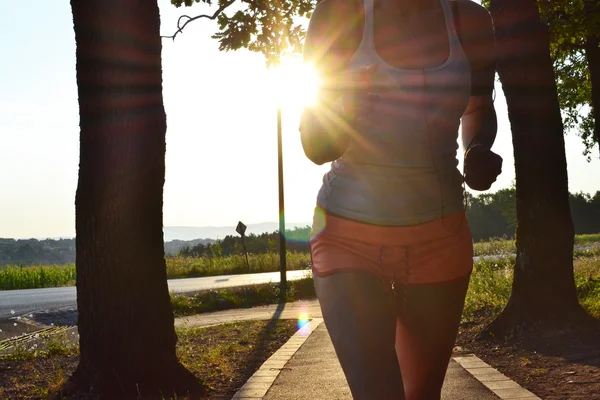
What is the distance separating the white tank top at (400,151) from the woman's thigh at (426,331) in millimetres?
239

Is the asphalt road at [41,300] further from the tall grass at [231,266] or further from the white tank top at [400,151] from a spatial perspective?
the white tank top at [400,151]

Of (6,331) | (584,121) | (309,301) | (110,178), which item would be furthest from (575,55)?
(110,178)

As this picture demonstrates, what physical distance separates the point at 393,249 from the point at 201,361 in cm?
633

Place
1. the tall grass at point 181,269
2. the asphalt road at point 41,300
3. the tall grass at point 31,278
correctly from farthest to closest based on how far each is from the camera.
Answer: the tall grass at point 181,269 → the tall grass at point 31,278 → the asphalt road at point 41,300

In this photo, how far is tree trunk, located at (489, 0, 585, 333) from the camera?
9.30m

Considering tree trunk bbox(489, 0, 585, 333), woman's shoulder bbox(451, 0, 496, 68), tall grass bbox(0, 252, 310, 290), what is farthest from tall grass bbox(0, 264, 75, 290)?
woman's shoulder bbox(451, 0, 496, 68)

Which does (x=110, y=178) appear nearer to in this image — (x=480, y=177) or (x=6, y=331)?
(x=480, y=177)

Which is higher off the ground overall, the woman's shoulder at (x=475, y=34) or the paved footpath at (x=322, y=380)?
the woman's shoulder at (x=475, y=34)

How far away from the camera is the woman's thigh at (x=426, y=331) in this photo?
8.03 ft

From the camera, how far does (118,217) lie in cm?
648

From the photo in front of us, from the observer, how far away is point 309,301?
69.4 feet

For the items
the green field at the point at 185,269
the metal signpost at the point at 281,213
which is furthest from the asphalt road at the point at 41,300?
the green field at the point at 185,269

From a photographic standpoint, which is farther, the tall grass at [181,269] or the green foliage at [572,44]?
the tall grass at [181,269]

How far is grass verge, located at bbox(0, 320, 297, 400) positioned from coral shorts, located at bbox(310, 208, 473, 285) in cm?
449
